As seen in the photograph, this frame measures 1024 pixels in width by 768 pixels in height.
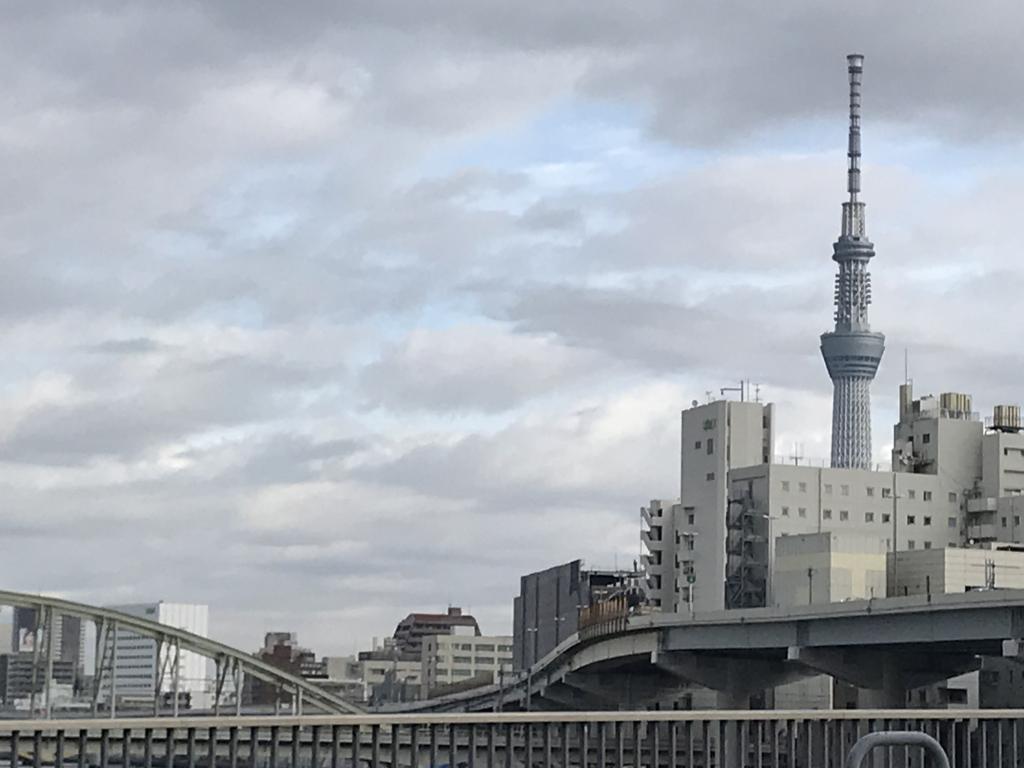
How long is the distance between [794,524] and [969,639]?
6703cm

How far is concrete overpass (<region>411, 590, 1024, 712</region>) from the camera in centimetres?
8644

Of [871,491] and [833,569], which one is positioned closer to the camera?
[833,569]

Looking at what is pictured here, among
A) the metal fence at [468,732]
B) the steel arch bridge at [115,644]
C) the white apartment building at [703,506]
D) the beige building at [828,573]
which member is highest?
the white apartment building at [703,506]

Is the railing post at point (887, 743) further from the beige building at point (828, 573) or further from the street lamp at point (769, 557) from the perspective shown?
the street lamp at point (769, 557)

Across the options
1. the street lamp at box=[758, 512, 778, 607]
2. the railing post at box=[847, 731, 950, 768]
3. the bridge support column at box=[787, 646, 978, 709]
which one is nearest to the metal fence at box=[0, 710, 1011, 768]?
the railing post at box=[847, 731, 950, 768]

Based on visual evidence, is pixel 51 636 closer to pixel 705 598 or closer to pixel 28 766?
pixel 28 766

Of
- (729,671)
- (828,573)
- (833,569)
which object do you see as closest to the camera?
(729,671)

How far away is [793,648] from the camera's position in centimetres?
10062

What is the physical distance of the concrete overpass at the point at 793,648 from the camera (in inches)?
3403

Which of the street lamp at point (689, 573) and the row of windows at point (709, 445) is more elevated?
the row of windows at point (709, 445)

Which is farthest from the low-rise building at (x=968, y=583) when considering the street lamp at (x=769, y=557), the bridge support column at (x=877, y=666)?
the bridge support column at (x=877, y=666)

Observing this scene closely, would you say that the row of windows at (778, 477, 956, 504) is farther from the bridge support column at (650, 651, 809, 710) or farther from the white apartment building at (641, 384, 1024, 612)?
the bridge support column at (650, 651, 809, 710)

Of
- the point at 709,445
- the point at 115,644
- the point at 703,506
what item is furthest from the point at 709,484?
the point at 115,644

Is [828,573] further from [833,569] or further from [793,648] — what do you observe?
[793,648]
